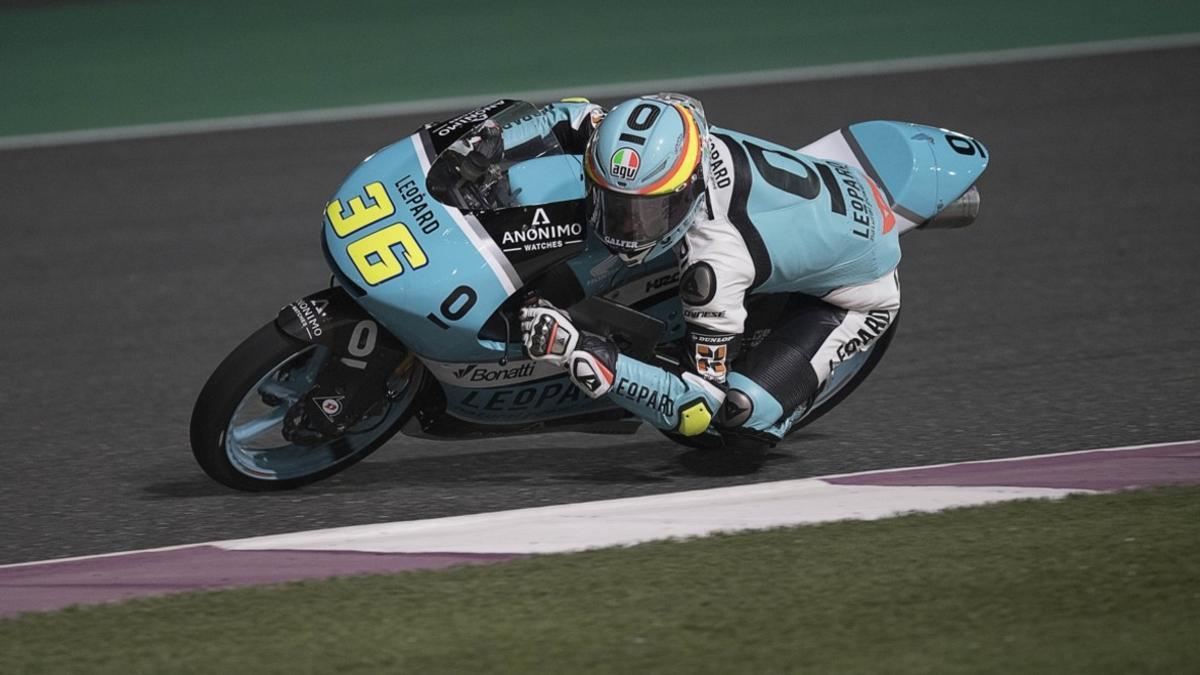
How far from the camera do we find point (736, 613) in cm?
430

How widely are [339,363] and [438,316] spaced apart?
0.51m

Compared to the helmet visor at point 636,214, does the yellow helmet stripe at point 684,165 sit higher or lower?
higher

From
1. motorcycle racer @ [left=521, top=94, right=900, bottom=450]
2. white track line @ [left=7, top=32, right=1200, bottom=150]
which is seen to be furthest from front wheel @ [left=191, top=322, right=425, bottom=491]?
white track line @ [left=7, top=32, right=1200, bottom=150]

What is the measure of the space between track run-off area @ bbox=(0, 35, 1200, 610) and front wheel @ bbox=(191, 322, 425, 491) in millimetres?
97

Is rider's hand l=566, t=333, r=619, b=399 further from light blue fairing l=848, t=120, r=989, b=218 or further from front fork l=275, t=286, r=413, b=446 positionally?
light blue fairing l=848, t=120, r=989, b=218

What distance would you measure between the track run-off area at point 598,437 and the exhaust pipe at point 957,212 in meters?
0.74

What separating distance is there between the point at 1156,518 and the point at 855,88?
7.93m

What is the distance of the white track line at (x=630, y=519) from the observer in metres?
5.05

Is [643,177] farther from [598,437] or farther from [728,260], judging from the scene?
[598,437]

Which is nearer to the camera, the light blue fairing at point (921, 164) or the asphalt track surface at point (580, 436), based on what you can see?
the asphalt track surface at point (580, 436)

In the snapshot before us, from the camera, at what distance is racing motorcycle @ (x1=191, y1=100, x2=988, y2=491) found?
514 centimetres

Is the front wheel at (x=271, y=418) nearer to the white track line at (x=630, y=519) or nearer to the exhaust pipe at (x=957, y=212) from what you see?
the white track line at (x=630, y=519)

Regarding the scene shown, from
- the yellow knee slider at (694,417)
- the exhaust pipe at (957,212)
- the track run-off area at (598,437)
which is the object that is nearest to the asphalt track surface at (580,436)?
the track run-off area at (598,437)

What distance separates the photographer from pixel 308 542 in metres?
5.13
